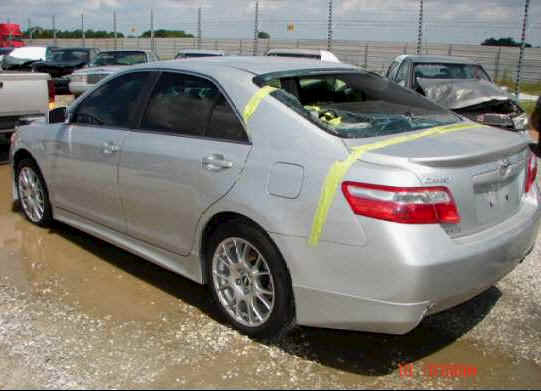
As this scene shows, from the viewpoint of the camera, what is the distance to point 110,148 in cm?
435

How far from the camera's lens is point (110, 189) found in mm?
4371

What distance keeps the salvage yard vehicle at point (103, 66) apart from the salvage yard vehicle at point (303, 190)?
10.3 meters

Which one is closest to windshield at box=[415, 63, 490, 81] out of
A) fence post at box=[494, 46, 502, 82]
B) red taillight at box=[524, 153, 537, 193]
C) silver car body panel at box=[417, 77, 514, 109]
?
silver car body panel at box=[417, 77, 514, 109]

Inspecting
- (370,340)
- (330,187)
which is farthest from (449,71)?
(330,187)

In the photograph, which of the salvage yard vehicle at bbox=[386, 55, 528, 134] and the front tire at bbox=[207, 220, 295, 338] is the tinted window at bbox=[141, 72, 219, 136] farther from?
the salvage yard vehicle at bbox=[386, 55, 528, 134]

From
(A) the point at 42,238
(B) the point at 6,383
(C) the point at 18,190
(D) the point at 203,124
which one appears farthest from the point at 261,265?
(C) the point at 18,190

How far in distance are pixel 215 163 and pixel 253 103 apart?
1.37ft

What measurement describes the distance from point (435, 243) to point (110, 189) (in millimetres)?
2498

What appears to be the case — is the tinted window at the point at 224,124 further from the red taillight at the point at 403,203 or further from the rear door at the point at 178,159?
the red taillight at the point at 403,203

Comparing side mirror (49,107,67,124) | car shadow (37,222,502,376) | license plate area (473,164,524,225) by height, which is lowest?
car shadow (37,222,502,376)

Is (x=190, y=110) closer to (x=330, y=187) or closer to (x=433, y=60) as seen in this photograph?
(x=330, y=187)

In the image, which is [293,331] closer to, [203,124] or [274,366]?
[274,366]

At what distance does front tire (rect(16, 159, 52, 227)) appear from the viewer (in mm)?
5375

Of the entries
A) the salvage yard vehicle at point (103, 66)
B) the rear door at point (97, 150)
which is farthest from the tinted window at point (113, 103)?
the salvage yard vehicle at point (103, 66)
